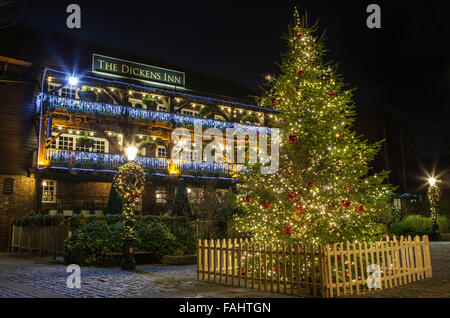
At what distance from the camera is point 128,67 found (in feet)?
90.3

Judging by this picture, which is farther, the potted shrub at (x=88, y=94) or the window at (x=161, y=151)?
the window at (x=161, y=151)

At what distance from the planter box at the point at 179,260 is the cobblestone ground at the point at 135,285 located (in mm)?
1587

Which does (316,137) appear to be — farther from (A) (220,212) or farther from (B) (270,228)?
(A) (220,212)

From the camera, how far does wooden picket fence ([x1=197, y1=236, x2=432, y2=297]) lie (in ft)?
25.9

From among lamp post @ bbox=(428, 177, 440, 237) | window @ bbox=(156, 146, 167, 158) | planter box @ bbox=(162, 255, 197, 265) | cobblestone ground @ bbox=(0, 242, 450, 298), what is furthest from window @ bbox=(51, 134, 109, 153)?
lamp post @ bbox=(428, 177, 440, 237)

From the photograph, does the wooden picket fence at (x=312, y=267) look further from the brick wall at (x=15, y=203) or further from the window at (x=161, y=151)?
the window at (x=161, y=151)

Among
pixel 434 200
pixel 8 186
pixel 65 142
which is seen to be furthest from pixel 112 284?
pixel 434 200

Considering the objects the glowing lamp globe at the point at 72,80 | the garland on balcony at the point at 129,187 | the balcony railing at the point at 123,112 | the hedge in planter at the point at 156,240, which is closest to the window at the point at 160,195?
the balcony railing at the point at 123,112

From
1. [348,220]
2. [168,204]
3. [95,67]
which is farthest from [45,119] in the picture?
[348,220]

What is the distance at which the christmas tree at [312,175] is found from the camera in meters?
9.20

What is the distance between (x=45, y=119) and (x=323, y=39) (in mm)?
17305

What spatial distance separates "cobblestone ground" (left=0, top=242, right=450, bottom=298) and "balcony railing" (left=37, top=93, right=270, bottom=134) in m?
11.1

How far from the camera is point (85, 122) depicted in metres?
24.2
